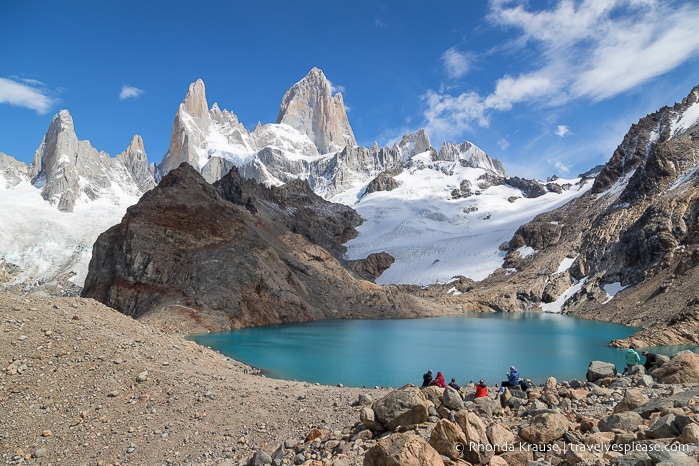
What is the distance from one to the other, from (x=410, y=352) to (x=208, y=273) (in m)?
31.6

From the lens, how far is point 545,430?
9.02m

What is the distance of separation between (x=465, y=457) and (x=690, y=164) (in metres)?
102

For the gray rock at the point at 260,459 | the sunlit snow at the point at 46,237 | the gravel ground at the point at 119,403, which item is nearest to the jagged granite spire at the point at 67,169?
the sunlit snow at the point at 46,237

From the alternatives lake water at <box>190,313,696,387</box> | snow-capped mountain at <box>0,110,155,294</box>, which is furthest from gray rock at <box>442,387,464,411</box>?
snow-capped mountain at <box>0,110,155,294</box>

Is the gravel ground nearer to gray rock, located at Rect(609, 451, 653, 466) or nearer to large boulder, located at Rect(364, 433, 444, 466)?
large boulder, located at Rect(364, 433, 444, 466)

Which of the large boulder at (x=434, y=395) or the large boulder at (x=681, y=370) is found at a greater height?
the large boulder at (x=681, y=370)

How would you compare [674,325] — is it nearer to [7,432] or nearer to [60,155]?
[7,432]

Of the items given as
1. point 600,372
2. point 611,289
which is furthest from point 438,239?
point 600,372

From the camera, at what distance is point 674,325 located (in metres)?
37.9

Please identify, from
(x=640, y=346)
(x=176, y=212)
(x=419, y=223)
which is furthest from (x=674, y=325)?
(x=419, y=223)

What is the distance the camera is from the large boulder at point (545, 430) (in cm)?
891

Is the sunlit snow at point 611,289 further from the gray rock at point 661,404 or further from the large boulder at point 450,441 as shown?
the large boulder at point 450,441

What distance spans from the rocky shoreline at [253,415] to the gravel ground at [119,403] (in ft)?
0.13

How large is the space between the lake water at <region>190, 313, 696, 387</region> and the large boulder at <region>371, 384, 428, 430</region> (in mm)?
14451
